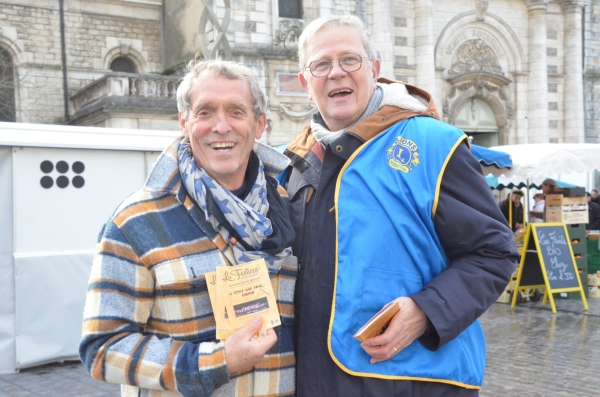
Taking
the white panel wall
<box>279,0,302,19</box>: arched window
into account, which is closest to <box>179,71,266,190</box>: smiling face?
the white panel wall

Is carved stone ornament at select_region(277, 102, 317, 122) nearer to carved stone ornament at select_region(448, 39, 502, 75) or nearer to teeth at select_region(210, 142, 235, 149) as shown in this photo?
carved stone ornament at select_region(448, 39, 502, 75)

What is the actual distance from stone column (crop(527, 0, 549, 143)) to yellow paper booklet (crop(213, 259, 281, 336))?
2277 cm

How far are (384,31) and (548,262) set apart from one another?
11.6 m

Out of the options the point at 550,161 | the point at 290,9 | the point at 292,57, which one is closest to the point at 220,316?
the point at 550,161

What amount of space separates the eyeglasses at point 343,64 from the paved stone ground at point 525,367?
4.35 metres

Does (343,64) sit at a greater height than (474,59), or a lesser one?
lesser

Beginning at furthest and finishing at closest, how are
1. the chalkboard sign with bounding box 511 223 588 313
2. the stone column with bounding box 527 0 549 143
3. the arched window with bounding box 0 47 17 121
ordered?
the stone column with bounding box 527 0 549 143, the arched window with bounding box 0 47 17 121, the chalkboard sign with bounding box 511 223 588 313

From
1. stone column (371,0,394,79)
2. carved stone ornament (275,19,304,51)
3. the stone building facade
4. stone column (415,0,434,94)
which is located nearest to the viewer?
the stone building facade

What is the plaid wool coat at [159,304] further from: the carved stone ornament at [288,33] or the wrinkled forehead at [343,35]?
the carved stone ornament at [288,33]

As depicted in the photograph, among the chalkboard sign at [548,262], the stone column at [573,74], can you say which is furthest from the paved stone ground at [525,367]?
the stone column at [573,74]

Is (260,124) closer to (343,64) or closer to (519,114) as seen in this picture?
(343,64)

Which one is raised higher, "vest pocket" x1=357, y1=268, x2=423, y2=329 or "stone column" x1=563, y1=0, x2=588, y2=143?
"stone column" x1=563, y1=0, x2=588, y2=143

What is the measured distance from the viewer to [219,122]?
7.07ft

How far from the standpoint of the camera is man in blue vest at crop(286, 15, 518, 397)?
2.13m
